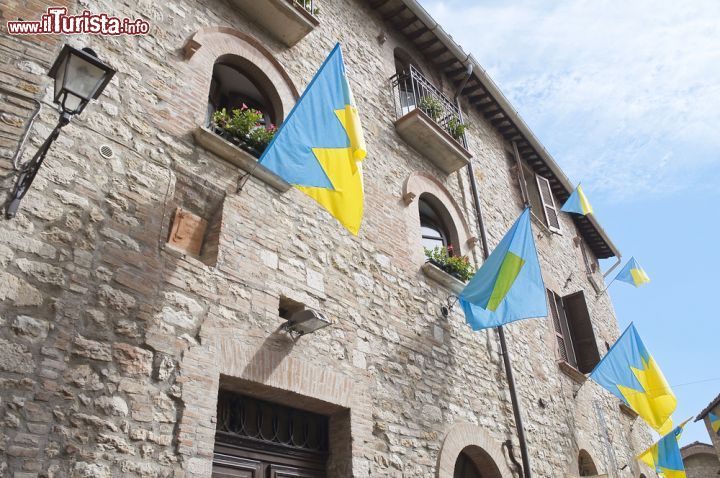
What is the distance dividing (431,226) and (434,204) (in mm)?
319

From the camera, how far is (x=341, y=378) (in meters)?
4.91

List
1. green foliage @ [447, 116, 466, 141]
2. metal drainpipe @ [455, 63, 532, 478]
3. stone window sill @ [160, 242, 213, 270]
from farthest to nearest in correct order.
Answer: green foliage @ [447, 116, 466, 141], metal drainpipe @ [455, 63, 532, 478], stone window sill @ [160, 242, 213, 270]

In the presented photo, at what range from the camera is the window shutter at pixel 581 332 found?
33.5ft

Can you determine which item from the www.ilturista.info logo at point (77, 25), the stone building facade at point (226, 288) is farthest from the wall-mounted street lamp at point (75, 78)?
the www.ilturista.info logo at point (77, 25)

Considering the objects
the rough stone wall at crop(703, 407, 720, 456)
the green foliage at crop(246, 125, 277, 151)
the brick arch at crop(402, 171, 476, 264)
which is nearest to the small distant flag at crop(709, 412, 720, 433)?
the rough stone wall at crop(703, 407, 720, 456)

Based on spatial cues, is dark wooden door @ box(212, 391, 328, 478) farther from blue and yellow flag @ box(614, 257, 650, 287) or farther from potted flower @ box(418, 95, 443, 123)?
blue and yellow flag @ box(614, 257, 650, 287)

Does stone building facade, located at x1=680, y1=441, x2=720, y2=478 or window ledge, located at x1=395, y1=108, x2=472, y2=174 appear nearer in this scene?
window ledge, located at x1=395, y1=108, x2=472, y2=174

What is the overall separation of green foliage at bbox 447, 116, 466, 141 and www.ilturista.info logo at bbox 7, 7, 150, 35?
4915mm

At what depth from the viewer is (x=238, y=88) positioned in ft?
19.7

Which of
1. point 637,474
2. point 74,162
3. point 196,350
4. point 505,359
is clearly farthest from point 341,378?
point 637,474

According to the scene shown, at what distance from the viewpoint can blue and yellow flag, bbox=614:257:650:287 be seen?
43.3ft

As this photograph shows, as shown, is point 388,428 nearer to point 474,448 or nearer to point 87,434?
point 474,448

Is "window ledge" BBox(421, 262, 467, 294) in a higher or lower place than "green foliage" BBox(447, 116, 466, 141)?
lower

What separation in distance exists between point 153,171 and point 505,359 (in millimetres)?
5055
